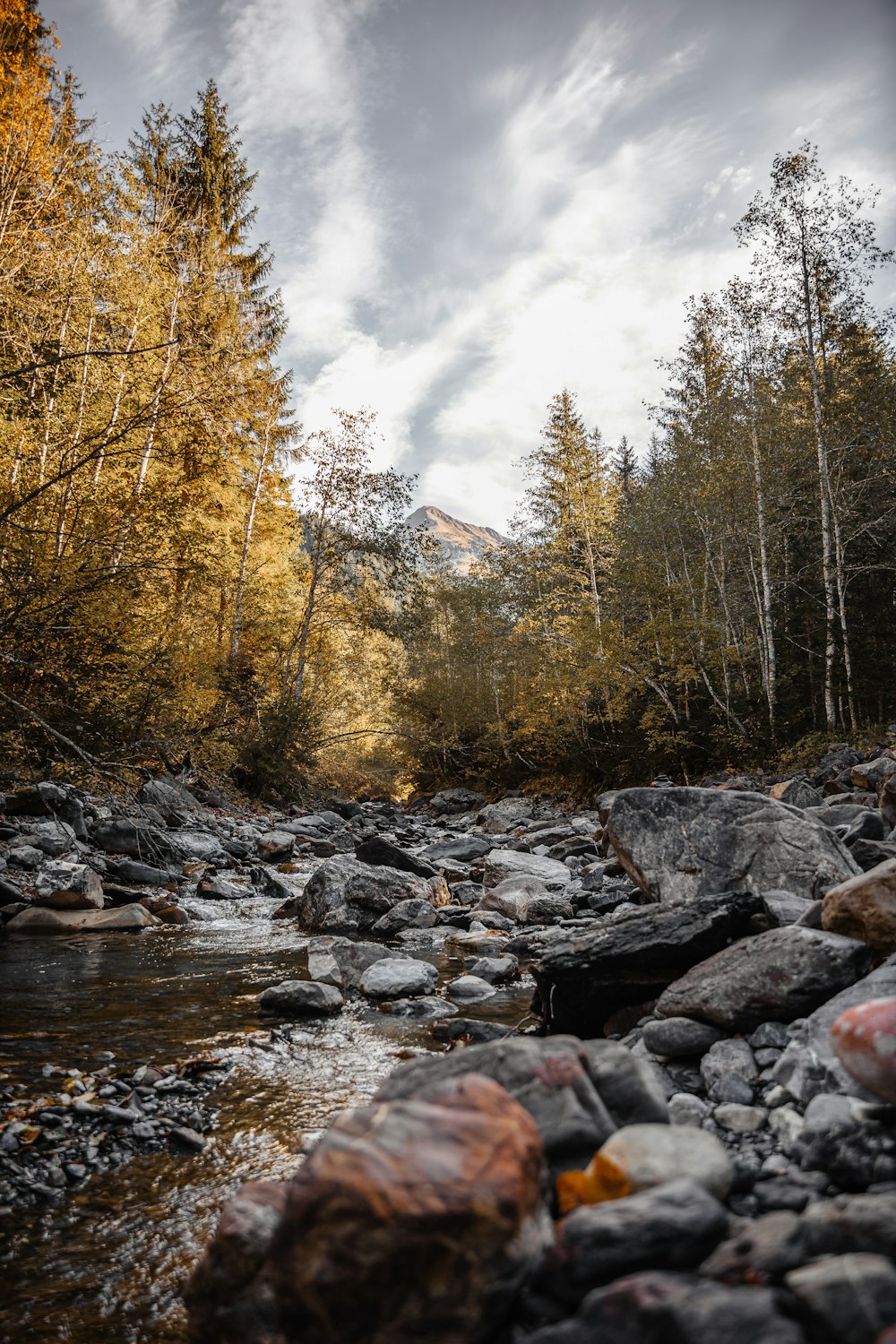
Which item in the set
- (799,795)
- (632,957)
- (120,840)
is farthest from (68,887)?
(799,795)

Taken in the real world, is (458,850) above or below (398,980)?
below

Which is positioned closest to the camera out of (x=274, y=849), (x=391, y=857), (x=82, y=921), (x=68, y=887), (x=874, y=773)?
(x=82, y=921)

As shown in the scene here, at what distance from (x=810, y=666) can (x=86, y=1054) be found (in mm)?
21209

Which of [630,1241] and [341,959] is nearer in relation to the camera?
[630,1241]

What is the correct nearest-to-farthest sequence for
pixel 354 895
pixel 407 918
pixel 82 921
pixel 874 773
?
1. pixel 82 921
2. pixel 407 918
3. pixel 354 895
4. pixel 874 773

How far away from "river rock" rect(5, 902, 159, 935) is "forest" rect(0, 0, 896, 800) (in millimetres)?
1748

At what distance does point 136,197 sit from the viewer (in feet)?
41.8

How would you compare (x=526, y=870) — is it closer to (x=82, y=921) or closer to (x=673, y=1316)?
(x=82, y=921)

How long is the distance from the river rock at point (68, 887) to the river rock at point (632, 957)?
5758 millimetres

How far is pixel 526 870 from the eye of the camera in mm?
9398

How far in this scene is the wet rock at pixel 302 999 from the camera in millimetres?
5238

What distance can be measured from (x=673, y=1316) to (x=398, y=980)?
183 inches

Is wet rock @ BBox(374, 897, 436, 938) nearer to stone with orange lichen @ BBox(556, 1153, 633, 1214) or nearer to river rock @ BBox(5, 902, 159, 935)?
river rock @ BBox(5, 902, 159, 935)

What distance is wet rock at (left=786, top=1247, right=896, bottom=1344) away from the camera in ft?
4.30
